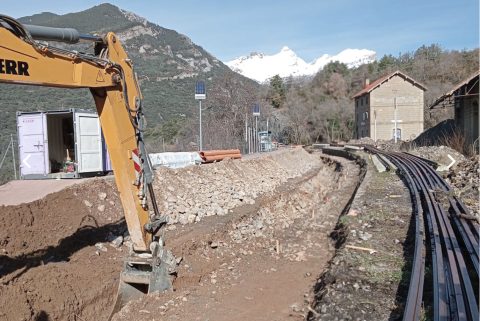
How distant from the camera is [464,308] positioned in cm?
468

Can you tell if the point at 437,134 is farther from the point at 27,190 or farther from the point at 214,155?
the point at 27,190

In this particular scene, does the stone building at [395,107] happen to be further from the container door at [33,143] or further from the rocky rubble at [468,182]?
the container door at [33,143]

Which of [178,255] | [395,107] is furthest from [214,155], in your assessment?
[395,107]

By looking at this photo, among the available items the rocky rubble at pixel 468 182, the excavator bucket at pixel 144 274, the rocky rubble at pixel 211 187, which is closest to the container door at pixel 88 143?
the rocky rubble at pixel 211 187

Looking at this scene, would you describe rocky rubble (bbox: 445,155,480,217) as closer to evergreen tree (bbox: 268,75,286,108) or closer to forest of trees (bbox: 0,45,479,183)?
forest of trees (bbox: 0,45,479,183)

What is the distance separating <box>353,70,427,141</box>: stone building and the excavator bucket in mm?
48051

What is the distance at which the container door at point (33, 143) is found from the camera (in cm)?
1388

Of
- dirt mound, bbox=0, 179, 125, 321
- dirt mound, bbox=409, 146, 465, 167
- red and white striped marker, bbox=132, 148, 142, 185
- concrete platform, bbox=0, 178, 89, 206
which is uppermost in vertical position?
red and white striped marker, bbox=132, 148, 142, 185

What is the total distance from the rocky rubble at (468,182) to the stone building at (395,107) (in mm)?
36684

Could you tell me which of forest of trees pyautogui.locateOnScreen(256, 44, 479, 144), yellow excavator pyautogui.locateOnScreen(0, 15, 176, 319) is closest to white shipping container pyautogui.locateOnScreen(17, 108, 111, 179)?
yellow excavator pyautogui.locateOnScreen(0, 15, 176, 319)

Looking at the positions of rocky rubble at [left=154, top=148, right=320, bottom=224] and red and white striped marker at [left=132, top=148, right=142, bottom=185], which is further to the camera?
rocky rubble at [left=154, top=148, right=320, bottom=224]

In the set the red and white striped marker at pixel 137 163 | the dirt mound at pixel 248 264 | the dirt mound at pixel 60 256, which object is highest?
the red and white striped marker at pixel 137 163

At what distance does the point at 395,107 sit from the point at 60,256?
1926 inches

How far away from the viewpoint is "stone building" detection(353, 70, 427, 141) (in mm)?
51125
